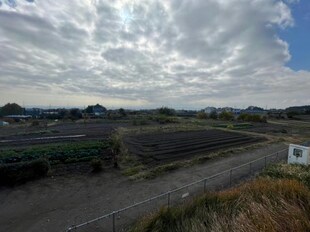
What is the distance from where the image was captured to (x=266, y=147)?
31141 millimetres

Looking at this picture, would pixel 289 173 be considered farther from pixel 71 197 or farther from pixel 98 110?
pixel 98 110

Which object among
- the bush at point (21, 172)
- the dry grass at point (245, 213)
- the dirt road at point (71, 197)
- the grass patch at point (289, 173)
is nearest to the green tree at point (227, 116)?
the dirt road at point (71, 197)

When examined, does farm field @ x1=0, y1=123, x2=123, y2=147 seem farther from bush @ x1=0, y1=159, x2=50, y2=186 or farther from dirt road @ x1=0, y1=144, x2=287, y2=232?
dirt road @ x1=0, y1=144, x2=287, y2=232

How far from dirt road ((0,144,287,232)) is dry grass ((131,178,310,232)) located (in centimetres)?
474

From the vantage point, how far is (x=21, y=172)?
16047 millimetres

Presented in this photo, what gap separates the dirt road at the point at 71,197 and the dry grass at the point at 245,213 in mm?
4744

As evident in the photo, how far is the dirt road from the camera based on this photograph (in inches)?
435

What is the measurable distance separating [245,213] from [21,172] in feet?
47.4

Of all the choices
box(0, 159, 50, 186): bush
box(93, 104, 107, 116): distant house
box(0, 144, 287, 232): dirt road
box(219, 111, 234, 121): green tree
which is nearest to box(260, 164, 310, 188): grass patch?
box(0, 144, 287, 232): dirt road

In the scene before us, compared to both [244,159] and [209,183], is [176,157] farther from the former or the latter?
[209,183]

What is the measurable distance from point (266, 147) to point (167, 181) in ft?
65.4

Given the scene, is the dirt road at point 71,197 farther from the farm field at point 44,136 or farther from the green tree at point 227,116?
the green tree at point 227,116

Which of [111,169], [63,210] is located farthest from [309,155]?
[63,210]

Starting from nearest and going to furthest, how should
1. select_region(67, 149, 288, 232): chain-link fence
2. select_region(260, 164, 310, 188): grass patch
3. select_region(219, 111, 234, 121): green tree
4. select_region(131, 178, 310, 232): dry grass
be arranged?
1. select_region(131, 178, 310, 232): dry grass
2. select_region(67, 149, 288, 232): chain-link fence
3. select_region(260, 164, 310, 188): grass patch
4. select_region(219, 111, 234, 121): green tree
